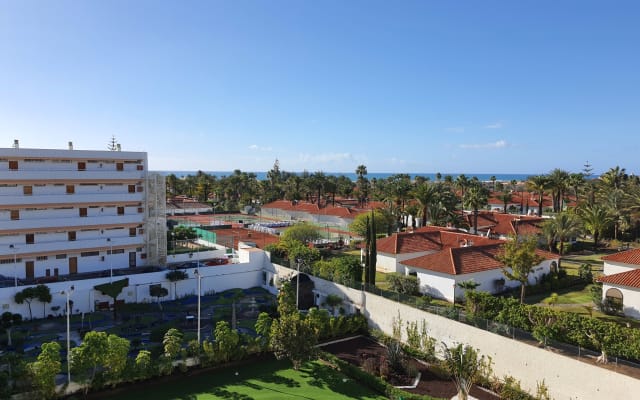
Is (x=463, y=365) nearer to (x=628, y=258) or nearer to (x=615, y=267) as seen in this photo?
(x=615, y=267)

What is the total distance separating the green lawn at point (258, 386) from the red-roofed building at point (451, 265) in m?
13.3

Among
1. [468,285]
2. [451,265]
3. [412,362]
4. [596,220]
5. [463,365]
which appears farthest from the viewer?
[596,220]

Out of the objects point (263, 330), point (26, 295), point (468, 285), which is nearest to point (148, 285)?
point (26, 295)

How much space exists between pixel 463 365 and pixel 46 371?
72.3 feet

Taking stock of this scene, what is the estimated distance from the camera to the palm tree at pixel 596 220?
55719 mm

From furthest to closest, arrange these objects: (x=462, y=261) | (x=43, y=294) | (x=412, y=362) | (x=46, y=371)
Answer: (x=462, y=261), (x=43, y=294), (x=412, y=362), (x=46, y=371)

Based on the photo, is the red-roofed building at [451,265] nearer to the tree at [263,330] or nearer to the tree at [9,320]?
the tree at [263,330]

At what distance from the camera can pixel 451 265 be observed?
37406 millimetres

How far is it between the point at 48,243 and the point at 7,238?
3272mm

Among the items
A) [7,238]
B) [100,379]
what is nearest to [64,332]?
[100,379]

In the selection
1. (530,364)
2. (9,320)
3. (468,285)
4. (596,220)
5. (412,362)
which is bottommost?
(412,362)

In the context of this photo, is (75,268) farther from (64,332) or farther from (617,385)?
(617,385)

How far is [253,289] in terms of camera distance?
4653cm

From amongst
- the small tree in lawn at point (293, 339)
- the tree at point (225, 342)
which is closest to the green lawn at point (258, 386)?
the tree at point (225, 342)
